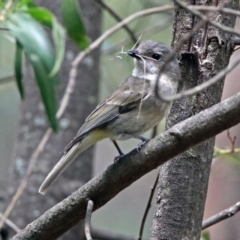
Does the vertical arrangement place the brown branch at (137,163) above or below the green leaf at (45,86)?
below

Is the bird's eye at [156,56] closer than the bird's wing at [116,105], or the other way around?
the bird's wing at [116,105]

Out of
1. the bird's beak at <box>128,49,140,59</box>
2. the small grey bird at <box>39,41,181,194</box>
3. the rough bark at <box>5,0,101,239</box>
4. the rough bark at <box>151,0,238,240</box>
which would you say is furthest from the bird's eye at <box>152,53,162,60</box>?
the rough bark at <box>5,0,101,239</box>

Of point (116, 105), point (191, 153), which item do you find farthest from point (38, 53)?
point (191, 153)

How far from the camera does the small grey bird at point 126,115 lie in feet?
10.7

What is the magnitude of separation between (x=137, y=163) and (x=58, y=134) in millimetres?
2634

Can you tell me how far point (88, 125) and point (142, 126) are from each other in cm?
34

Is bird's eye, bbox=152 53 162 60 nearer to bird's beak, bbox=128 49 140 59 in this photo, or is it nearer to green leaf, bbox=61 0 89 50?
bird's beak, bbox=128 49 140 59

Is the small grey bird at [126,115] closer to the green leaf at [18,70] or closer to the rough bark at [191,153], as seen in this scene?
the rough bark at [191,153]

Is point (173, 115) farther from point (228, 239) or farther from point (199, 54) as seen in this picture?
point (228, 239)

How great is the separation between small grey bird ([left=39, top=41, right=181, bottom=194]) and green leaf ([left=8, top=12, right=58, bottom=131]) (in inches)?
8.2

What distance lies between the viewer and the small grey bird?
3.27 m

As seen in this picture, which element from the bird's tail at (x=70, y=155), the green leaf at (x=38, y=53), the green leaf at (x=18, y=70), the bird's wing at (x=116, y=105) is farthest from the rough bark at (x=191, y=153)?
the green leaf at (x=18, y=70)

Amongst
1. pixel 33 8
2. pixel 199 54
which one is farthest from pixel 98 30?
pixel 199 54

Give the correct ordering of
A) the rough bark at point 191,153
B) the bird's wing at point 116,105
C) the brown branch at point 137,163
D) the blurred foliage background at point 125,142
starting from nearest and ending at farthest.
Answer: the brown branch at point 137,163 < the rough bark at point 191,153 < the bird's wing at point 116,105 < the blurred foliage background at point 125,142
